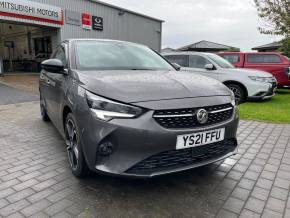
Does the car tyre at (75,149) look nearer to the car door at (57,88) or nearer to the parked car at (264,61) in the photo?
the car door at (57,88)

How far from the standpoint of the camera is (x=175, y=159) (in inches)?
88.6

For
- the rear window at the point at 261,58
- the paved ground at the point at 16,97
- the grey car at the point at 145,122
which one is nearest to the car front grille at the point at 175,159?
the grey car at the point at 145,122

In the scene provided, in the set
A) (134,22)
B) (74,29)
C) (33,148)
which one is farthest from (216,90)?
(134,22)

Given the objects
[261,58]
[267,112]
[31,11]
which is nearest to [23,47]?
[31,11]

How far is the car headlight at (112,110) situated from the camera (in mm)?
2135

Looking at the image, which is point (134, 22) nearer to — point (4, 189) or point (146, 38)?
point (146, 38)

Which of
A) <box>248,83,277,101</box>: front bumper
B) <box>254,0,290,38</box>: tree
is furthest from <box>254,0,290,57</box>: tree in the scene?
<box>248,83,277,101</box>: front bumper

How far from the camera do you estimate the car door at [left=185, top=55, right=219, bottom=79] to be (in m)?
7.76

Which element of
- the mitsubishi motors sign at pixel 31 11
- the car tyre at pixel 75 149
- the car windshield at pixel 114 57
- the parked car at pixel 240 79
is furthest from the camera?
the mitsubishi motors sign at pixel 31 11

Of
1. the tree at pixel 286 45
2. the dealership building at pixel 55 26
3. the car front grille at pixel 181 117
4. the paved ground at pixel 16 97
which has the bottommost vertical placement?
the paved ground at pixel 16 97

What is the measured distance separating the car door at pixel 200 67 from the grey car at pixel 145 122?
16.8ft

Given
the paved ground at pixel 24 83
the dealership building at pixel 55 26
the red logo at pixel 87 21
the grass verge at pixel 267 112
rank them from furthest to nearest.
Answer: the red logo at pixel 87 21 < the dealership building at pixel 55 26 < the paved ground at pixel 24 83 < the grass verge at pixel 267 112

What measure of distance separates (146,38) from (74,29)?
Result: 7.23m

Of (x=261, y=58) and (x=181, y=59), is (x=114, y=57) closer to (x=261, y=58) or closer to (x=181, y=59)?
(x=181, y=59)
